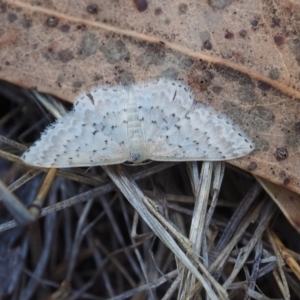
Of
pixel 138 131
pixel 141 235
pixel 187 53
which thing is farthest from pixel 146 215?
pixel 187 53

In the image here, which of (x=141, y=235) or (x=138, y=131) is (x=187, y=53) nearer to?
(x=138, y=131)

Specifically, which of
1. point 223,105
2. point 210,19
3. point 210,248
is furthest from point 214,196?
point 210,19

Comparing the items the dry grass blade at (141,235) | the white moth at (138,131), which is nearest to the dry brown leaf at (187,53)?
the white moth at (138,131)

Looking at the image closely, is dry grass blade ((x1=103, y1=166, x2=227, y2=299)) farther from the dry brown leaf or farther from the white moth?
the dry brown leaf

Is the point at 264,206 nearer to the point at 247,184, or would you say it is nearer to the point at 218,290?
the point at 247,184

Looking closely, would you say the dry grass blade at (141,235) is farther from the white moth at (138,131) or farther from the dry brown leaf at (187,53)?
the dry brown leaf at (187,53)

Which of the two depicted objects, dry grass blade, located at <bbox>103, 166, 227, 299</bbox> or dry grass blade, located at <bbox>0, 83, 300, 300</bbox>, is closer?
dry grass blade, located at <bbox>103, 166, 227, 299</bbox>

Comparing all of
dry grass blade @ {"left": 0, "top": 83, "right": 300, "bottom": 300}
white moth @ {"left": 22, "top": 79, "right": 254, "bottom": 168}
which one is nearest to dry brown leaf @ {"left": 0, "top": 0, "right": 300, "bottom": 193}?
white moth @ {"left": 22, "top": 79, "right": 254, "bottom": 168}
